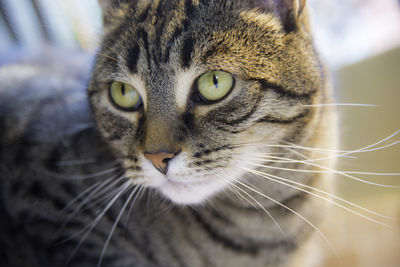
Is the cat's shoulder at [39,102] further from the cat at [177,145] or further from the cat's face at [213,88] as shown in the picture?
the cat's face at [213,88]

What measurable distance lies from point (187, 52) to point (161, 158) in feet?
0.80

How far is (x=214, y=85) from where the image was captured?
72cm

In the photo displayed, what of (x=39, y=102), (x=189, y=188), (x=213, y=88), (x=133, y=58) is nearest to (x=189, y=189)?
(x=189, y=188)

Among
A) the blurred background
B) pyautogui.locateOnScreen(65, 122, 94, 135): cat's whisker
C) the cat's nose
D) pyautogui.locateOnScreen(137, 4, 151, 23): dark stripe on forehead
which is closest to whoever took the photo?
the cat's nose

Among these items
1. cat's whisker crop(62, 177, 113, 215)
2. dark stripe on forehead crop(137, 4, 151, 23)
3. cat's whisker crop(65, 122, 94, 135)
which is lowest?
cat's whisker crop(62, 177, 113, 215)

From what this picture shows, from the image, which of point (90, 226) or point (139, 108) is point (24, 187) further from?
point (139, 108)

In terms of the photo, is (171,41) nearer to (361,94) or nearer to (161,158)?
(161,158)

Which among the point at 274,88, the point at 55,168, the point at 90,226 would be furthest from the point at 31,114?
the point at 274,88

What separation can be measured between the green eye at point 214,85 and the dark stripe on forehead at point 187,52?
45mm

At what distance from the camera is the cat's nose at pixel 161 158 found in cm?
68

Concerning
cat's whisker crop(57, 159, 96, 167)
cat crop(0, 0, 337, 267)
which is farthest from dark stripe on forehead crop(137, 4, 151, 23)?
cat's whisker crop(57, 159, 96, 167)

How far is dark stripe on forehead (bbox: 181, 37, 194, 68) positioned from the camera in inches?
27.7

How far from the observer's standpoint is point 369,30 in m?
0.99

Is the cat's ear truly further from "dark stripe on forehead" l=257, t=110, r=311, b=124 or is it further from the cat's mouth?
the cat's mouth
